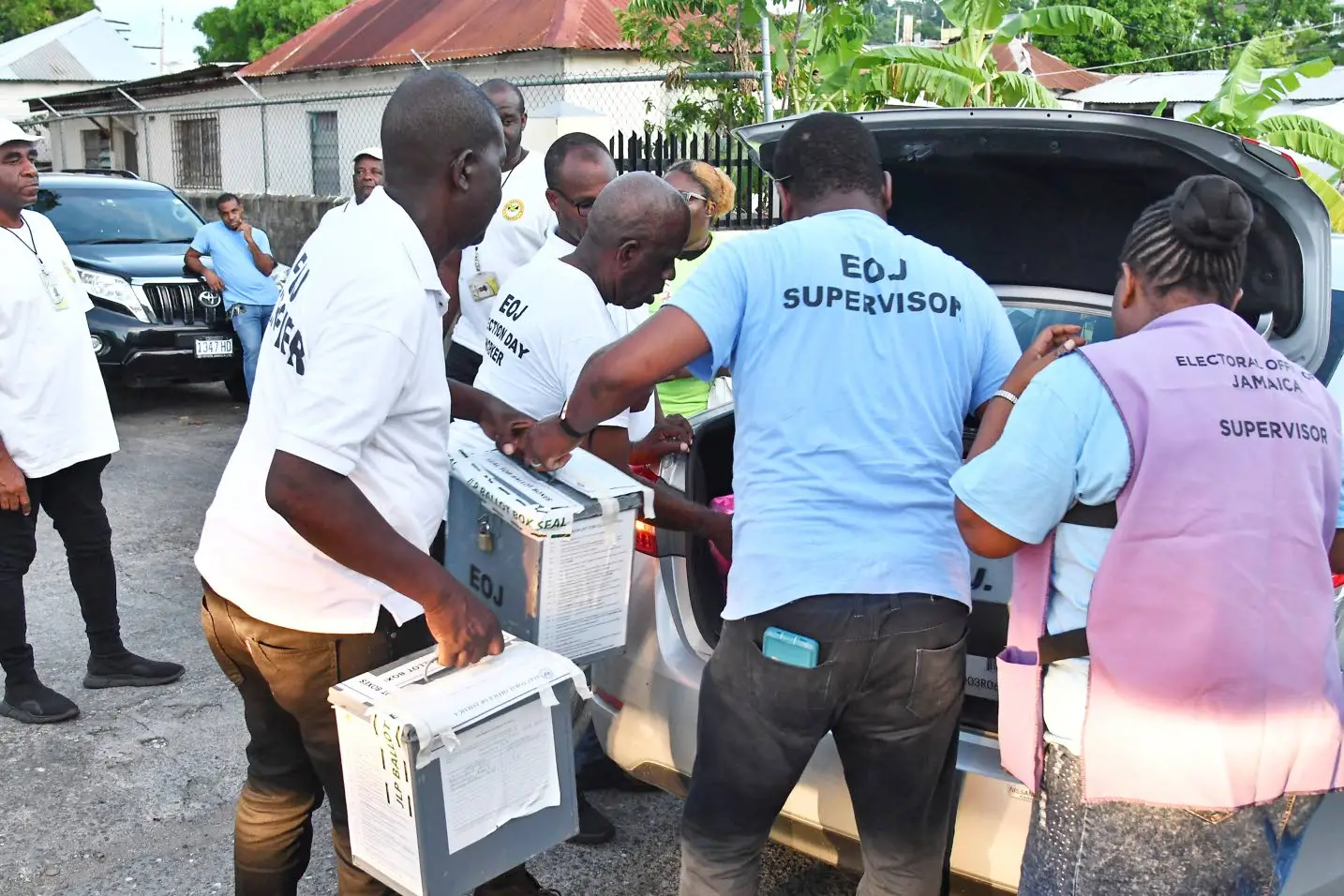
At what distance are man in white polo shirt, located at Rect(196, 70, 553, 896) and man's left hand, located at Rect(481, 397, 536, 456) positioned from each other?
344mm

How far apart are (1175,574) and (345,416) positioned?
1.38 m

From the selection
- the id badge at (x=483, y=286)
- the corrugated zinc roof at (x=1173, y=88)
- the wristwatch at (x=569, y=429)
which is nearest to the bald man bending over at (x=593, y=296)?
the wristwatch at (x=569, y=429)

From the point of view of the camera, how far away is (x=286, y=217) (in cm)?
1517

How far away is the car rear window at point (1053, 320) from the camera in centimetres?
365

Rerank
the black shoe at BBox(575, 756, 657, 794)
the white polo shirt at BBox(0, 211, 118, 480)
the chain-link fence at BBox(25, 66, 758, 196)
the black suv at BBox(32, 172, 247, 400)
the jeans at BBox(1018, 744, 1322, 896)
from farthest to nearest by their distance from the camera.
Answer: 1. the chain-link fence at BBox(25, 66, 758, 196)
2. the black suv at BBox(32, 172, 247, 400)
3. the white polo shirt at BBox(0, 211, 118, 480)
4. the black shoe at BBox(575, 756, 657, 794)
5. the jeans at BBox(1018, 744, 1322, 896)

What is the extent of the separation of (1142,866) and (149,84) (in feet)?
84.1

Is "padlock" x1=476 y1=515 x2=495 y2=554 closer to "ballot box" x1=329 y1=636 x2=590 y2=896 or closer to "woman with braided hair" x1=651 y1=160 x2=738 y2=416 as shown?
"ballot box" x1=329 y1=636 x2=590 y2=896

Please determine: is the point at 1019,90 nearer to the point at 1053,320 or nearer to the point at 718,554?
the point at 1053,320

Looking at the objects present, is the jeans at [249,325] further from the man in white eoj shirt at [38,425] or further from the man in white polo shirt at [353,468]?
the man in white polo shirt at [353,468]

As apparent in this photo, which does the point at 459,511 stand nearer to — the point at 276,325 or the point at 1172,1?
the point at 276,325

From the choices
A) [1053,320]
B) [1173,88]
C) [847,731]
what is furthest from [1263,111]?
[1173,88]

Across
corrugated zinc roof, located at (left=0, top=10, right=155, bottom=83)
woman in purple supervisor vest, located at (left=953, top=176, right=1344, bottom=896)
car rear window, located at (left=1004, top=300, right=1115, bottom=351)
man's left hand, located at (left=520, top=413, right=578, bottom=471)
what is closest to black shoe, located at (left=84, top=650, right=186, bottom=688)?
Answer: man's left hand, located at (left=520, top=413, right=578, bottom=471)

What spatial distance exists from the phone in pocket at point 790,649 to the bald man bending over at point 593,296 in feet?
2.43

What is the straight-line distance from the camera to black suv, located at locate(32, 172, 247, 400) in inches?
361
